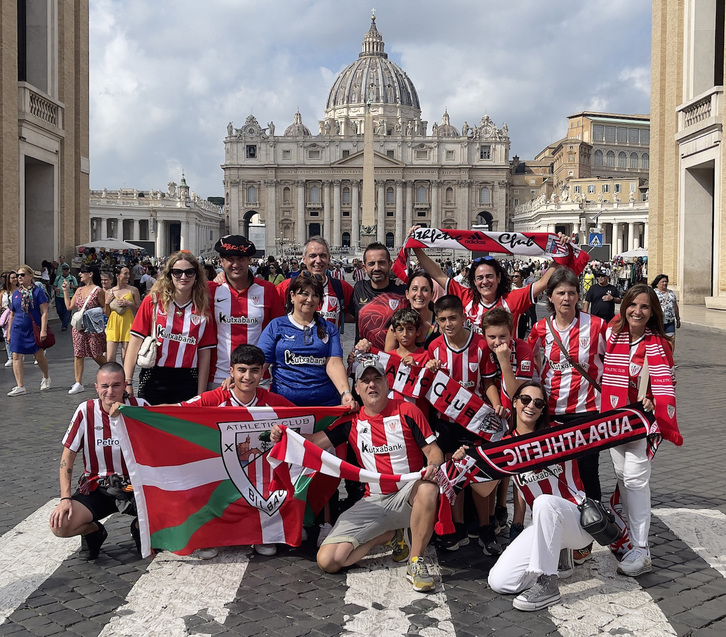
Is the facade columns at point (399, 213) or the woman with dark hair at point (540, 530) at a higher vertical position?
the facade columns at point (399, 213)

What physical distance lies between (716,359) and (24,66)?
58.0 feet

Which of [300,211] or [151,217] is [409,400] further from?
[300,211]

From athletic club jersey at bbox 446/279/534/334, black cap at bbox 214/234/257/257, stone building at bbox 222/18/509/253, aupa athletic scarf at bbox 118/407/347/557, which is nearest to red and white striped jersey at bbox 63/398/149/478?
aupa athletic scarf at bbox 118/407/347/557

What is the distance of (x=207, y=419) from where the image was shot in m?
5.01

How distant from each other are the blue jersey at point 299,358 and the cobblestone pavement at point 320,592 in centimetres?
→ 98

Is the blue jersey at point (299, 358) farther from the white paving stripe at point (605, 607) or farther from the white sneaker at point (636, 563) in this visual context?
the white sneaker at point (636, 563)

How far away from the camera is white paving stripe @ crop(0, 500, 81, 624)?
14.4ft

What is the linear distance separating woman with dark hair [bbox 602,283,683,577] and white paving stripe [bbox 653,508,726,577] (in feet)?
1.69

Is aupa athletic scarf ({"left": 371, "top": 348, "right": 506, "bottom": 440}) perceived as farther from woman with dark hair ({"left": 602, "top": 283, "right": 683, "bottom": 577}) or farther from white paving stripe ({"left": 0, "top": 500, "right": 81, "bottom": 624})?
white paving stripe ({"left": 0, "top": 500, "right": 81, "bottom": 624})

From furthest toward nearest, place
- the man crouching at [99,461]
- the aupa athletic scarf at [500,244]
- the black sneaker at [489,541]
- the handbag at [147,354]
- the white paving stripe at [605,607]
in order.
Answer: the aupa athletic scarf at [500,244]
the handbag at [147,354]
the black sneaker at [489,541]
the man crouching at [99,461]
the white paving stripe at [605,607]

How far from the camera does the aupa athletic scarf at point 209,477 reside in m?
4.94

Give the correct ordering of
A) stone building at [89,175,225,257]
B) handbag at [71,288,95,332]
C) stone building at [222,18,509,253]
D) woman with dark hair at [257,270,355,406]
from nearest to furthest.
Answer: woman with dark hair at [257,270,355,406] < handbag at [71,288,95,332] < stone building at [89,175,225,257] < stone building at [222,18,509,253]

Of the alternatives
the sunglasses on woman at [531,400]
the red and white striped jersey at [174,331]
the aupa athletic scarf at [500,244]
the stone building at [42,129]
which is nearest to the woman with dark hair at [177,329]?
the red and white striped jersey at [174,331]

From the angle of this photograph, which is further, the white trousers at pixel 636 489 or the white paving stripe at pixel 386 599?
the white trousers at pixel 636 489
